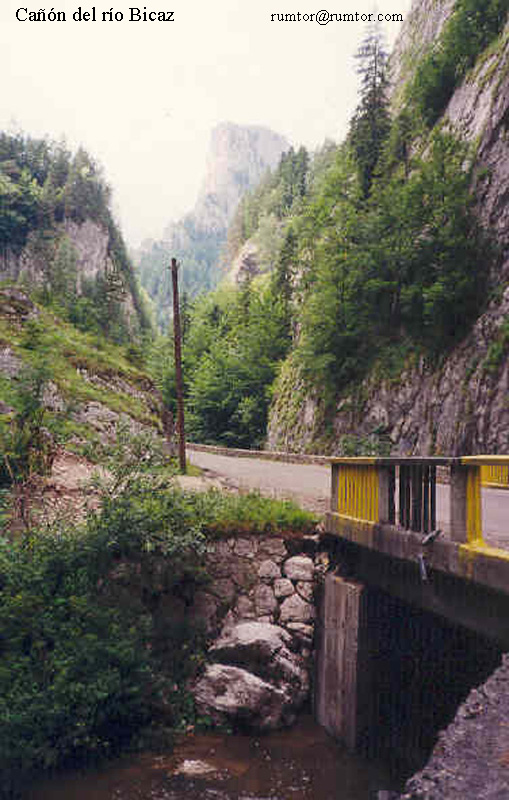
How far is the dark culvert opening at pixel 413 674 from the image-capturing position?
20.0ft

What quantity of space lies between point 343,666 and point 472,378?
13.9 m

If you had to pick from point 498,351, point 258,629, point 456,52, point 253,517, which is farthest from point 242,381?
point 258,629

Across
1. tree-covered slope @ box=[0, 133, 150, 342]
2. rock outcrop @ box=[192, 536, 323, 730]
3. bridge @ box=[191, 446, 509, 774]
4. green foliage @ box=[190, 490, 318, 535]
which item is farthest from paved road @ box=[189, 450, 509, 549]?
tree-covered slope @ box=[0, 133, 150, 342]

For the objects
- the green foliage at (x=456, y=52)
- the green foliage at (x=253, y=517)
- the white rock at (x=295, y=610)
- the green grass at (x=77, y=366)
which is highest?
the green foliage at (x=456, y=52)

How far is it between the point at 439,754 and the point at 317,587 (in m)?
4.43

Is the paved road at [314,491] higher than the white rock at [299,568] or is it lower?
higher

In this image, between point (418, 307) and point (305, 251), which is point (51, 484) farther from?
point (305, 251)

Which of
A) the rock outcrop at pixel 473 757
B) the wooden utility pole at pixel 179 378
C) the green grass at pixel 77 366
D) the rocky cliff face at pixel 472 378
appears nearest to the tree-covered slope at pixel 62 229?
the green grass at pixel 77 366

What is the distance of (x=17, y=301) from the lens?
1911 centimetres

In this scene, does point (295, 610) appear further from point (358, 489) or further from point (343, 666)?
point (358, 489)

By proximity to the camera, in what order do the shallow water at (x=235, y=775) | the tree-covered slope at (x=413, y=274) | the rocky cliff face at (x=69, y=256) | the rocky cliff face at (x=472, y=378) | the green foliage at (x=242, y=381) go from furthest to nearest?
the rocky cliff face at (x=69, y=256) → the green foliage at (x=242, y=381) → the tree-covered slope at (x=413, y=274) → the rocky cliff face at (x=472, y=378) → the shallow water at (x=235, y=775)

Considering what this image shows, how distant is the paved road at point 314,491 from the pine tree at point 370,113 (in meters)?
21.2

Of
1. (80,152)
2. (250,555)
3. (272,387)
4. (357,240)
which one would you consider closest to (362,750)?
(250,555)

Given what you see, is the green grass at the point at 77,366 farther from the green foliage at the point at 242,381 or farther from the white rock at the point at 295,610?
the green foliage at the point at 242,381
